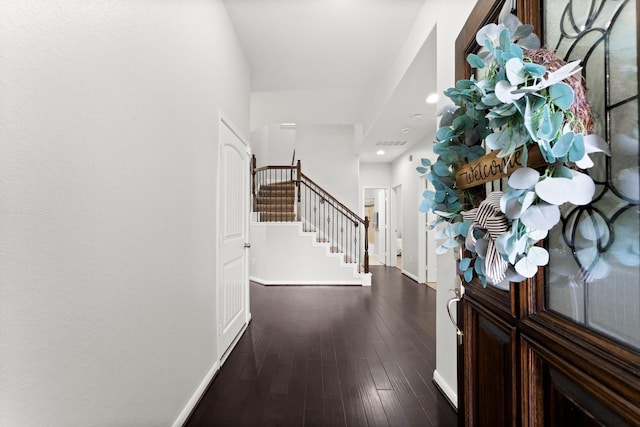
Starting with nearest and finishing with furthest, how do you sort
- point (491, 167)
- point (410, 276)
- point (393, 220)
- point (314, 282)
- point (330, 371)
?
point (491, 167) → point (330, 371) → point (314, 282) → point (410, 276) → point (393, 220)

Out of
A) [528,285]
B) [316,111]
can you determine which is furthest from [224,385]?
[316,111]

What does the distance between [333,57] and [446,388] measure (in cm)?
331

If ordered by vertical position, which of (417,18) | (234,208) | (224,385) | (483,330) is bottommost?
(224,385)

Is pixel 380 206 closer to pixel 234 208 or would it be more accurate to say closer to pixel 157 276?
pixel 234 208

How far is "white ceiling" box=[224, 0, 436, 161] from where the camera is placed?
8.59 ft

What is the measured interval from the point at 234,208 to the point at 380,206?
6.66 m

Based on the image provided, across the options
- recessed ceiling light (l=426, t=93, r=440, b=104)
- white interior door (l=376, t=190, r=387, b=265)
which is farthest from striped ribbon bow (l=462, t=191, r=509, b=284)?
white interior door (l=376, t=190, r=387, b=265)

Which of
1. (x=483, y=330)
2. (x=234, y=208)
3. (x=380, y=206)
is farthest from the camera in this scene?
(x=380, y=206)

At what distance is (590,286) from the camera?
0.68 meters

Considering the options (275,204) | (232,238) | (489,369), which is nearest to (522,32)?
(489,369)

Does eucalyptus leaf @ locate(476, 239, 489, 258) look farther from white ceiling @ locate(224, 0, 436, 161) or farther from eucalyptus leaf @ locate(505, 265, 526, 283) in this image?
→ white ceiling @ locate(224, 0, 436, 161)

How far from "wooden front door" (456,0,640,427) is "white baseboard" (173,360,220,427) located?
1725 mm

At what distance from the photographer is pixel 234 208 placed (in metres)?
2.98

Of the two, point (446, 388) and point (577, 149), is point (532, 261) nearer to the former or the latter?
point (577, 149)
